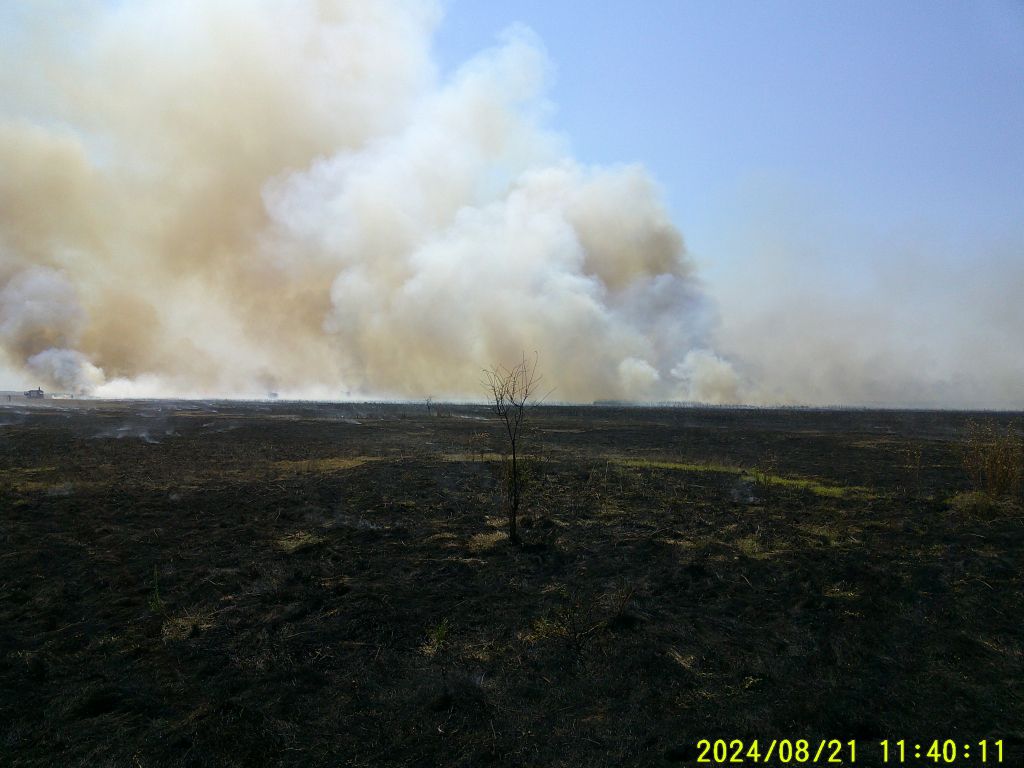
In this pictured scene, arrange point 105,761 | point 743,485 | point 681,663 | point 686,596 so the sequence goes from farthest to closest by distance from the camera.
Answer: point 743,485
point 686,596
point 681,663
point 105,761

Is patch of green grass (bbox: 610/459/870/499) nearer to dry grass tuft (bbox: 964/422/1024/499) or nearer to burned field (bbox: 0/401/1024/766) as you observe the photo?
burned field (bbox: 0/401/1024/766)

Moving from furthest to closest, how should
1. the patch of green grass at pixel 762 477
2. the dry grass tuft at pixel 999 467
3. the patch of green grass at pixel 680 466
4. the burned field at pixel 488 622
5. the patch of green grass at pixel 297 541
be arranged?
the patch of green grass at pixel 680 466 < the patch of green grass at pixel 762 477 < the dry grass tuft at pixel 999 467 < the patch of green grass at pixel 297 541 < the burned field at pixel 488 622

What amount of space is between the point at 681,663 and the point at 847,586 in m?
4.67

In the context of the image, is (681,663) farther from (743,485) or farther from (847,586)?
(743,485)

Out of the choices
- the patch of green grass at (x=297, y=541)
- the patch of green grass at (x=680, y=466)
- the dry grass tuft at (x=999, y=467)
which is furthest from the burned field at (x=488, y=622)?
the patch of green grass at (x=680, y=466)

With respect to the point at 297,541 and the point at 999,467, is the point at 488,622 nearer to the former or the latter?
the point at 297,541

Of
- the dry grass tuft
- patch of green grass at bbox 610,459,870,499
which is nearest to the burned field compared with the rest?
patch of green grass at bbox 610,459,870,499

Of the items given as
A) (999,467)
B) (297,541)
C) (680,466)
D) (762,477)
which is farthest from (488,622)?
(680,466)

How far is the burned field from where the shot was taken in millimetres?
6168

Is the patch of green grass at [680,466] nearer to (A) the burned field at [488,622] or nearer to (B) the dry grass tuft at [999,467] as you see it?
(A) the burned field at [488,622]

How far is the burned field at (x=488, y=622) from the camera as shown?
20.2ft

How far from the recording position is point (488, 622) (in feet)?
29.7

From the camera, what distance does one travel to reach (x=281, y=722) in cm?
629

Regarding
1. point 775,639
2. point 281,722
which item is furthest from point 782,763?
point 281,722
